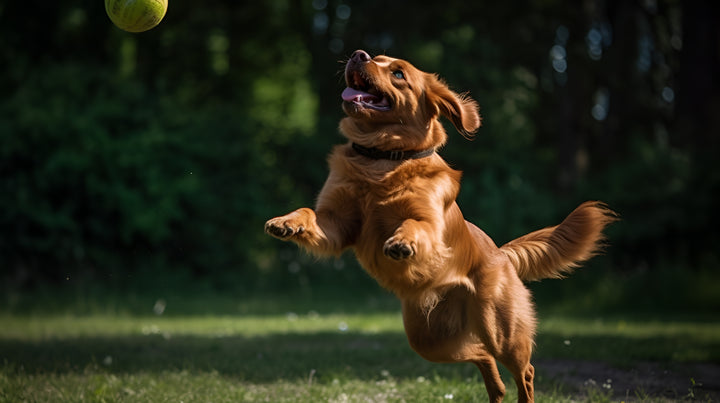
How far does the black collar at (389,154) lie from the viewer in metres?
3.71

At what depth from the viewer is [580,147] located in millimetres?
15148

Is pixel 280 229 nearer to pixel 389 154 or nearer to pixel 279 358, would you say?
pixel 389 154

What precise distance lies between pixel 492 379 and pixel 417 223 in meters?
1.37

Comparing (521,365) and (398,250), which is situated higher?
(398,250)

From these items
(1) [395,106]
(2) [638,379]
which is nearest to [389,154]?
(1) [395,106]

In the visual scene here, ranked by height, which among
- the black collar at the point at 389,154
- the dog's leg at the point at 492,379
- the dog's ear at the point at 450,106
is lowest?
the dog's leg at the point at 492,379

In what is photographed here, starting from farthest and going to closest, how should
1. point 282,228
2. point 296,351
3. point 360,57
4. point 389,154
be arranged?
point 296,351 < point 389,154 < point 360,57 < point 282,228

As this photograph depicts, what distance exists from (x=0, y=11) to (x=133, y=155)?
5467mm

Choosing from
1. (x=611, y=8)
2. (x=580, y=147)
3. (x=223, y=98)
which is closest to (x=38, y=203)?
(x=223, y=98)

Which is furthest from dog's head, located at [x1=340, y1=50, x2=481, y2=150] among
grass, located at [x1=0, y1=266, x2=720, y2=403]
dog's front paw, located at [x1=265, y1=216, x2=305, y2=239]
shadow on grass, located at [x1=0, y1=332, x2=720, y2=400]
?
shadow on grass, located at [x1=0, y1=332, x2=720, y2=400]

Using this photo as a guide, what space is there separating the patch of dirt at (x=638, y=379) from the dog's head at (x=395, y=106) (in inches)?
87.9

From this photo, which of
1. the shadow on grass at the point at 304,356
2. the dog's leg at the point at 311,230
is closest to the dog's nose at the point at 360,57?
the dog's leg at the point at 311,230

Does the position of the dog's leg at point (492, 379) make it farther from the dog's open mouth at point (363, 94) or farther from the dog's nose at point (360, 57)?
the dog's nose at point (360, 57)

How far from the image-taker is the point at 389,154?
3709 millimetres
